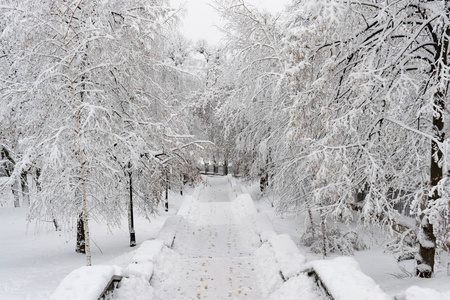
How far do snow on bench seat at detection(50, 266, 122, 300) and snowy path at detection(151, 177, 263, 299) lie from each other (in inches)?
77.0

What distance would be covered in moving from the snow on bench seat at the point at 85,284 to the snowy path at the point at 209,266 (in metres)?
1.96

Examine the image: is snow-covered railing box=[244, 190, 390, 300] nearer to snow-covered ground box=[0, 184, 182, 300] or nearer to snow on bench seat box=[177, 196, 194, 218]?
snow-covered ground box=[0, 184, 182, 300]

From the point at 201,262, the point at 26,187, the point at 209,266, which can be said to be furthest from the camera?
the point at 26,187

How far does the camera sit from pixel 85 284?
4957 mm

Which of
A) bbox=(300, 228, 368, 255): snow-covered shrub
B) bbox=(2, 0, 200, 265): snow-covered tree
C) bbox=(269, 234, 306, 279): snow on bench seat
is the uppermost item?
bbox=(2, 0, 200, 265): snow-covered tree

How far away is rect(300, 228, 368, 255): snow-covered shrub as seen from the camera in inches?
436

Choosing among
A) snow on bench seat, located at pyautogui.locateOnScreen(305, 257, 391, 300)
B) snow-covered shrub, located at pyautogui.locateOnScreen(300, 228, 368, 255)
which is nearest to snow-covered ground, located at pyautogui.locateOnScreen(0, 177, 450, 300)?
snow on bench seat, located at pyautogui.locateOnScreen(305, 257, 391, 300)

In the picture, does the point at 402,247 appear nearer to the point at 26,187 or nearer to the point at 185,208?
the point at 185,208

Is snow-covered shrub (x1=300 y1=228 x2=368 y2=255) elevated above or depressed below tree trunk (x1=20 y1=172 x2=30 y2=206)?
below

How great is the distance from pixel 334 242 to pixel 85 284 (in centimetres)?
857

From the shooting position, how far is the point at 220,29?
41.2ft

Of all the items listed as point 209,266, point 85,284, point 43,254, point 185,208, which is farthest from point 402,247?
point 185,208

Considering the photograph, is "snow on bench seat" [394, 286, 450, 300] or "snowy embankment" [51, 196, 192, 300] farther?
"snowy embankment" [51, 196, 192, 300]

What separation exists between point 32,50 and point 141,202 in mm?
6525
